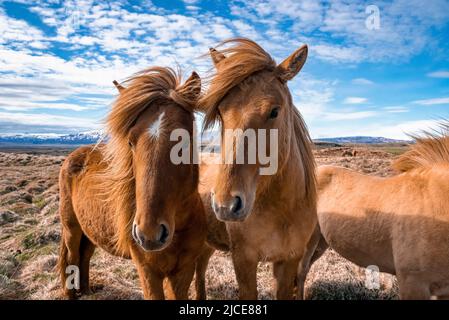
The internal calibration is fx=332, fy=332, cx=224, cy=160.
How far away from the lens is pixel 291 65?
2930 mm

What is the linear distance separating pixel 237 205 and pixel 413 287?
2.29 metres

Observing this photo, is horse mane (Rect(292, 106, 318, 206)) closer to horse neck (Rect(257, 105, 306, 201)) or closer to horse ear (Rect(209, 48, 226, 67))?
horse neck (Rect(257, 105, 306, 201))

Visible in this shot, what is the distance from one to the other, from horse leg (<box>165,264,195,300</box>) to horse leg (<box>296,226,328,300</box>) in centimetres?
212

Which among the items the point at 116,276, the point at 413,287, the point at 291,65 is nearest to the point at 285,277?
the point at 413,287

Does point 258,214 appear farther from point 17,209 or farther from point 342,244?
point 17,209

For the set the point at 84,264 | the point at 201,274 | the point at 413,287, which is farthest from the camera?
the point at 84,264

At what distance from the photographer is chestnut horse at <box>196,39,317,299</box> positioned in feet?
8.18

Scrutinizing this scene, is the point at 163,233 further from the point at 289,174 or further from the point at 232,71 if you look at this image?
the point at 232,71

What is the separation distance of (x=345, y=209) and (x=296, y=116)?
67.5 inches

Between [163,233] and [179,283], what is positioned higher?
[163,233]

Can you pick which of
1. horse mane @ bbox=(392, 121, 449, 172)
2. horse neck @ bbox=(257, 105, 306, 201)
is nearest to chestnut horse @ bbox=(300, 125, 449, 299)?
horse mane @ bbox=(392, 121, 449, 172)

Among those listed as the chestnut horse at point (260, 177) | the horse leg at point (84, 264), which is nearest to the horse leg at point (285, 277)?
the chestnut horse at point (260, 177)
